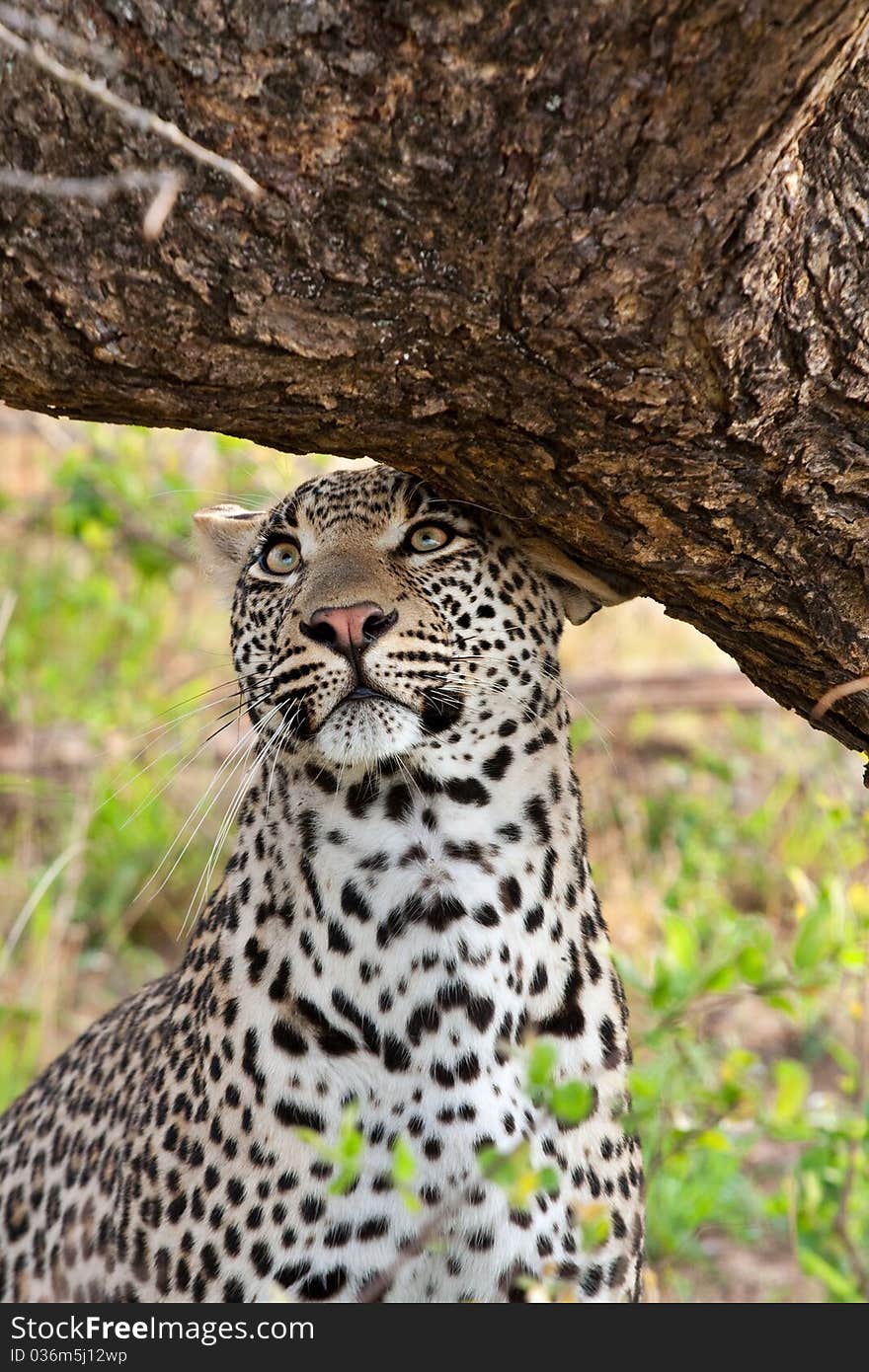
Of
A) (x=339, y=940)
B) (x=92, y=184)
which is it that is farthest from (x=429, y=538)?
(x=92, y=184)

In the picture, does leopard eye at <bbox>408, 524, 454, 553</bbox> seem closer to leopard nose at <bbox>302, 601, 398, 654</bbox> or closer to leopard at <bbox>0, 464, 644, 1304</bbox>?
leopard at <bbox>0, 464, 644, 1304</bbox>

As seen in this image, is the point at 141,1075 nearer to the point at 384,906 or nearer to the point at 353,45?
the point at 384,906

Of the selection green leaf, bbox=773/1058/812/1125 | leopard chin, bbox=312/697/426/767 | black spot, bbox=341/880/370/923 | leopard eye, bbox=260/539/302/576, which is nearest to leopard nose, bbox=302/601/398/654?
leopard chin, bbox=312/697/426/767

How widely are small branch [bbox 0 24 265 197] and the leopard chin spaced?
1393 millimetres

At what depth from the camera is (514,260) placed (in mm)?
3072

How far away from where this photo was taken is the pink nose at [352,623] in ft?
12.8

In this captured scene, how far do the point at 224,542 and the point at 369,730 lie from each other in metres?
1.27

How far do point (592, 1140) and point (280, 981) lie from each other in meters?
0.96

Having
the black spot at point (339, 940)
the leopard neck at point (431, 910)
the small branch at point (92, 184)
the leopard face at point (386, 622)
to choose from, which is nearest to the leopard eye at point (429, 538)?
the leopard face at point (386, 622)

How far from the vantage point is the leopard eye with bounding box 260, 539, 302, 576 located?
14.8 feet

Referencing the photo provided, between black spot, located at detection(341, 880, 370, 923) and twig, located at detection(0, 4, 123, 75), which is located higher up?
twig, located at detection(0, 4, 123, 75)

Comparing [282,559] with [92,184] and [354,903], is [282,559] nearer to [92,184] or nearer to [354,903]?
[354,903]

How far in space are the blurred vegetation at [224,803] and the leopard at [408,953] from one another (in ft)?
5.22
